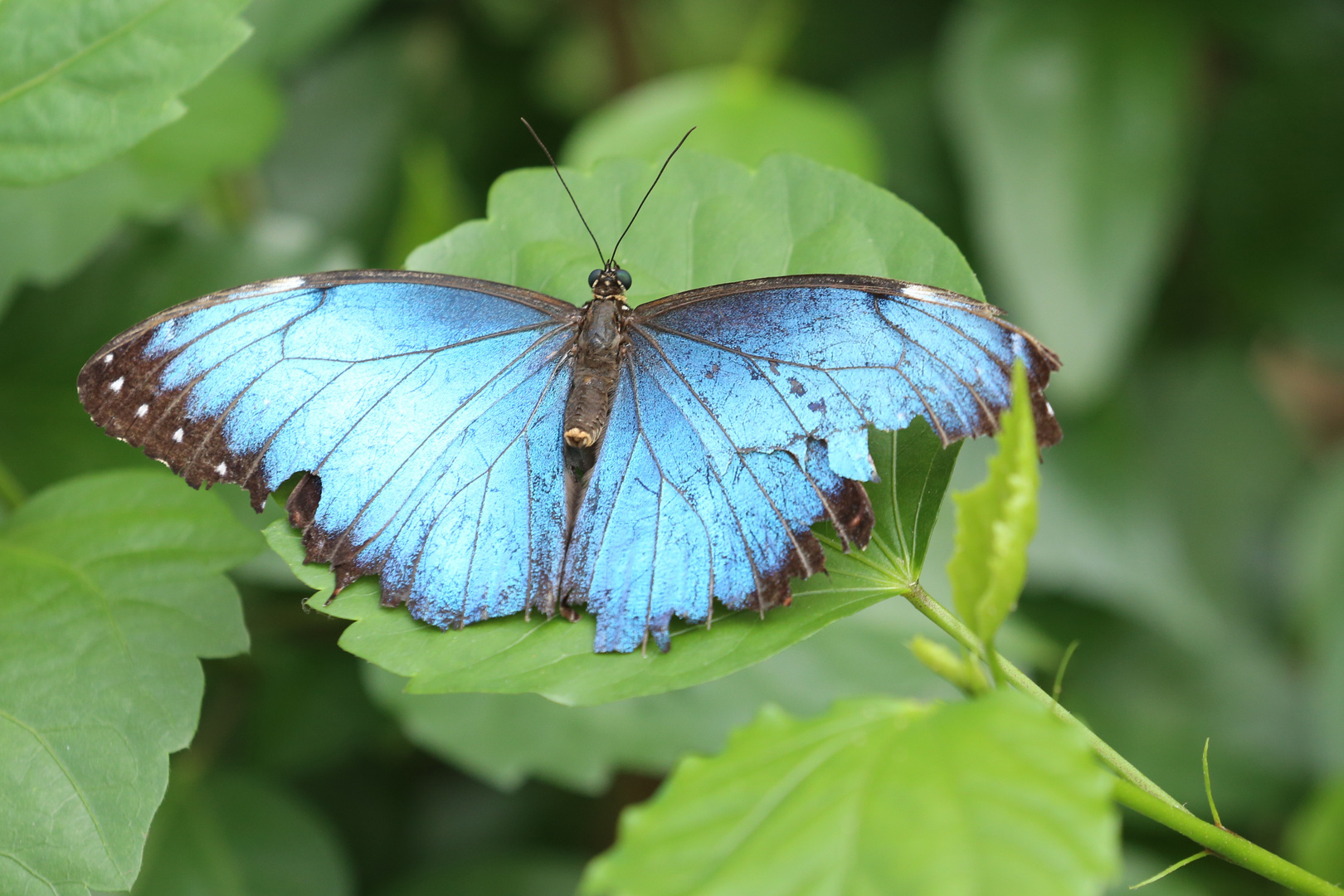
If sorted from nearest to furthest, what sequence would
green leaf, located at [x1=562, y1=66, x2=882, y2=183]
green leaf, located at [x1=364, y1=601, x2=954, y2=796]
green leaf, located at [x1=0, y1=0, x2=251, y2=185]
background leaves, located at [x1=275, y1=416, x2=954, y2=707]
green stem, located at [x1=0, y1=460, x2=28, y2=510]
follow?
1. background leaves, located at [x1=275, y1=416, x2=954, y2=707]
2. green leaf, located at [x1=0, y1=0, x2=251, y2=185]
3. green stem, located at [x1=0, y1=460, x2=28, y2=510]
4. green leaf, located at [x1=364, y1=601, x2=954, y2=796]
5. green leaf, located at [x1=562, y1=66, x2=882, y2=183]

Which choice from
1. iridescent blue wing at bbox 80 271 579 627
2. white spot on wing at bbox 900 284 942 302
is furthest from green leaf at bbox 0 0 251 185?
white spot on wing at bbox 900 284 942 302

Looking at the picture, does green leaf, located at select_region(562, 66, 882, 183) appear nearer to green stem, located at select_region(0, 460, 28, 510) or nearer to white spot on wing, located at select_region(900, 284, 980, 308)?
white spot on wing, located at select_region(900, 284, 980, 308)

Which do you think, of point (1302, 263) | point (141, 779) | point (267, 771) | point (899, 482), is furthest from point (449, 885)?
point (1302, 263)

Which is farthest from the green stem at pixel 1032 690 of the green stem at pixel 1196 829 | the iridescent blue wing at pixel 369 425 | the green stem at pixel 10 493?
the green stem at pixel 10 493

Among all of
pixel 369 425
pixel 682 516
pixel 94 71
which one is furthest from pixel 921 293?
pixel 94 71

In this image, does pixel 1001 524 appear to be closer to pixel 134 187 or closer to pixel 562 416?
pixel 562 416

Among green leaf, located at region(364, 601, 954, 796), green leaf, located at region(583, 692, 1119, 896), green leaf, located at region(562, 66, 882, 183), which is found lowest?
green leaf, located at region(364, 601, 954, 796)

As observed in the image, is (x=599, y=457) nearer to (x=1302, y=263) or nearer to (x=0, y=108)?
(x=0, y=108)
